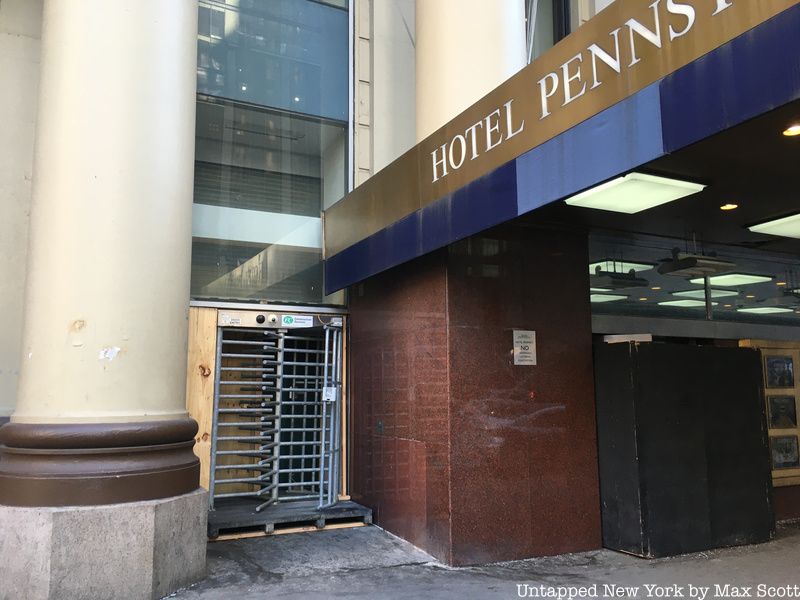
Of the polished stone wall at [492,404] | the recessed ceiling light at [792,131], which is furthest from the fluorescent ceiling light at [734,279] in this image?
the recessed ceiling light at [792,131]

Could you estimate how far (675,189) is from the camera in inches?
203

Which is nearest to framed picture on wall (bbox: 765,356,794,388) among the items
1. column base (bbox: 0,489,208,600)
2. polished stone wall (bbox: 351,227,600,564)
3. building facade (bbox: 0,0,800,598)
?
building facade (bbox: 0,0,800,598)

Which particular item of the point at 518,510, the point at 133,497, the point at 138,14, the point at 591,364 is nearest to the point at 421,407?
the point at 518,510

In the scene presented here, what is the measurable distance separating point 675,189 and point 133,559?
515cm

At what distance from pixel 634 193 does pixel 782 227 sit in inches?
81.6

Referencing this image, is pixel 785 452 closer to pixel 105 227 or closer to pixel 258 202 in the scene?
pixel 258 202

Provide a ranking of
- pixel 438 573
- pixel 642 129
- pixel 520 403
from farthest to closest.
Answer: pixel 520 403 → pixel 438 573 → pixel 642 129

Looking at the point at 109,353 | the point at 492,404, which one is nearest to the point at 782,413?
Answer: the point at 492,404

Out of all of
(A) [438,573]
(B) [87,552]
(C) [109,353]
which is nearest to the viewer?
(B) [87,552]

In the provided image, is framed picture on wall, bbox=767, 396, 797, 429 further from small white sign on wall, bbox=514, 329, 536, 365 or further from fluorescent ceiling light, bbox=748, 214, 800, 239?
small white sign on wall, bbox=514, 329, 536, 365

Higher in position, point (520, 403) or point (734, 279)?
point (734, 279)

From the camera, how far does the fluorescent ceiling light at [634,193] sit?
195 inches

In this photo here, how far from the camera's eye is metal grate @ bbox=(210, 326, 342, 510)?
800cm

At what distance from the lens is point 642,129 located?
3756 mm
